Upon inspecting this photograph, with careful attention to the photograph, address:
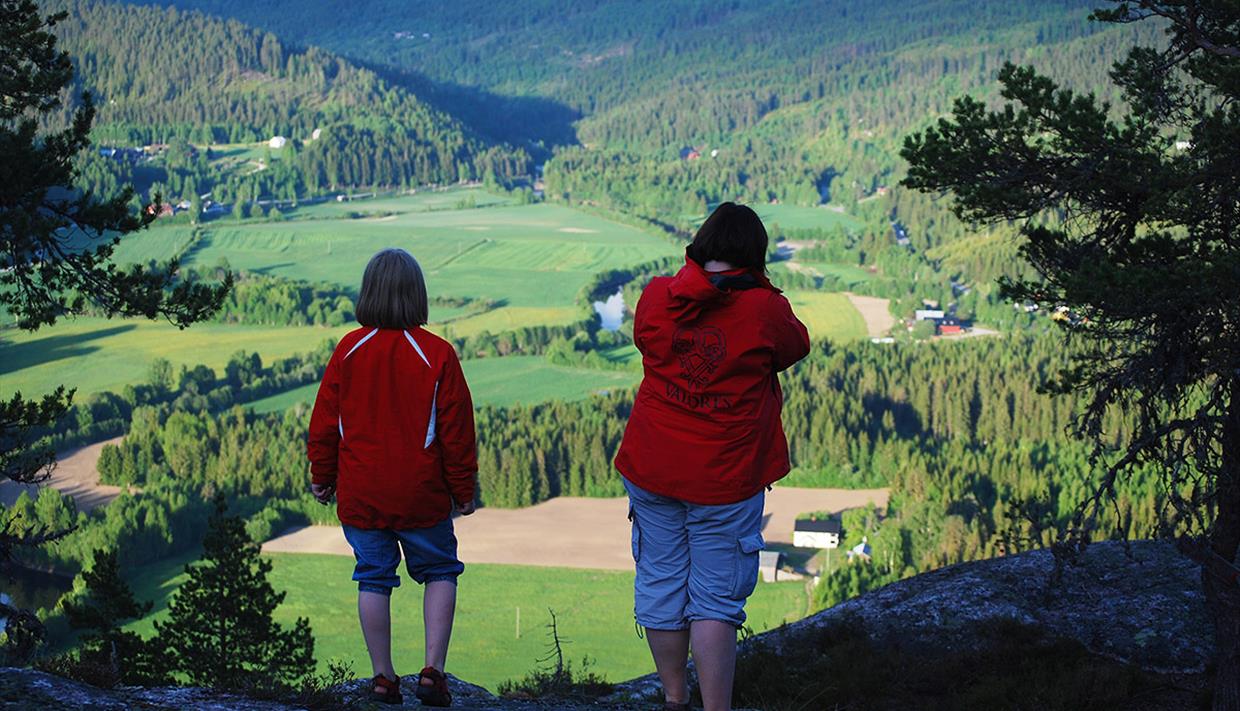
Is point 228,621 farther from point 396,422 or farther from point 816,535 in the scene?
point 816,535

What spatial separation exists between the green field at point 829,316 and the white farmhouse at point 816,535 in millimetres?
43865

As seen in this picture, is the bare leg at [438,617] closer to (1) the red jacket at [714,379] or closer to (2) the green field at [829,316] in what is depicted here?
(1) the red jacket at [714,379]

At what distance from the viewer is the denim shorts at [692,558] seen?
6.21 meters

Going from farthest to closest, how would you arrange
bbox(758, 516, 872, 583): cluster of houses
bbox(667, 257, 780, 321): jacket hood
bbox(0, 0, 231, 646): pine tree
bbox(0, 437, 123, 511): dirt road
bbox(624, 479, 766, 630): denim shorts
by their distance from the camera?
bbox(0, 437, 123, 511): dirt road, bbox(758, 516, 872, 583): cluster of houses, bbox(0, 0, 231, 646): pine tree, bbox(624, 479, 766, 630): denim shorts, bbox(667, 257, 780, 321): jacket hood

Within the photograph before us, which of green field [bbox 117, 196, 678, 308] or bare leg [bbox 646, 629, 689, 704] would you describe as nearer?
bare leg [bbox 646, 629, 689, 704]

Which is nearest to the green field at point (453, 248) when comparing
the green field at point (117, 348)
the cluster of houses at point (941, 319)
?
the green field at point (117, 348)

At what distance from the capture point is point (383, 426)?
258 inches

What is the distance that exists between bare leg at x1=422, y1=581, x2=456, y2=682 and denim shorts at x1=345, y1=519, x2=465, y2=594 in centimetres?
6

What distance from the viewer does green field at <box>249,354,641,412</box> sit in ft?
269

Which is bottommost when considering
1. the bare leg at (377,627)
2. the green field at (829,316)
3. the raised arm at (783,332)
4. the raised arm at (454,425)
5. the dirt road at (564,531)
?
the dirt road at (564,531)

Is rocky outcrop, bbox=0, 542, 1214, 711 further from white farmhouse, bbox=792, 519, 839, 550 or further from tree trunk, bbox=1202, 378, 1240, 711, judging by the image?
white farmhouse, bbox=792, 519, 839, 550

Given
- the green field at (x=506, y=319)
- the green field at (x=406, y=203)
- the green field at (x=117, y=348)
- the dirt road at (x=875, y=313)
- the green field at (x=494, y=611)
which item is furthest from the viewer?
the green field at (x=406, y=203)

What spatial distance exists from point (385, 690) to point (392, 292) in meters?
2.12

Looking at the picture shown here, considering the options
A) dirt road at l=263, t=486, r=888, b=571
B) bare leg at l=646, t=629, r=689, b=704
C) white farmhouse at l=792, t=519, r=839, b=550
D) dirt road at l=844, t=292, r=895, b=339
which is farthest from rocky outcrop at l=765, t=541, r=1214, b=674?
dirt road at l=844, t=292, r=895, b=339
